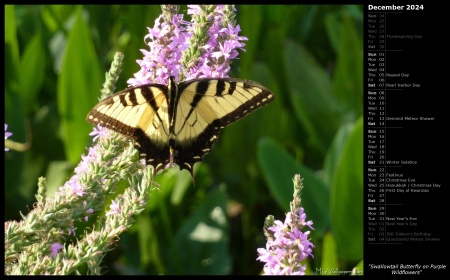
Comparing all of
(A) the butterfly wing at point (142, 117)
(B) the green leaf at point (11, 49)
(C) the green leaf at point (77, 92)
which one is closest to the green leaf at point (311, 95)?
(C) the green leaf at point (77, 92)

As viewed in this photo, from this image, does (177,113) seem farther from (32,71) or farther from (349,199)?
(32,71)

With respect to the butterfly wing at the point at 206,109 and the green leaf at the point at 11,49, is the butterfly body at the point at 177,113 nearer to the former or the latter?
the butterfly wing at the point at 206,109

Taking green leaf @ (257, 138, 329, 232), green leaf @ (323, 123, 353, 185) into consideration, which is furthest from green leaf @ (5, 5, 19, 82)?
green leaf @ (323, 123, 353, 185)

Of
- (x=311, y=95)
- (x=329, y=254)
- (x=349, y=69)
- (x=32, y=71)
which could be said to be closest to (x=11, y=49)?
(x=32, y=71)

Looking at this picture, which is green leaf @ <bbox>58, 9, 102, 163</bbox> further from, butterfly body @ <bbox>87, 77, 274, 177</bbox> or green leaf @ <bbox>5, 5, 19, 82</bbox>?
butterfly body @ <bbox>87, 77, 274, 177</bbox>

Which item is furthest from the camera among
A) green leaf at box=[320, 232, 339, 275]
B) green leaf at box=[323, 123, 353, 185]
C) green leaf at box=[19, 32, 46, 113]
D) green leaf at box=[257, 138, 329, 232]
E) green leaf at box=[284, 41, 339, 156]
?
green leaf at box=[284, 41, 339, 156]

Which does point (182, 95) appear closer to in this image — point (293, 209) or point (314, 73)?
point (293, 209)
